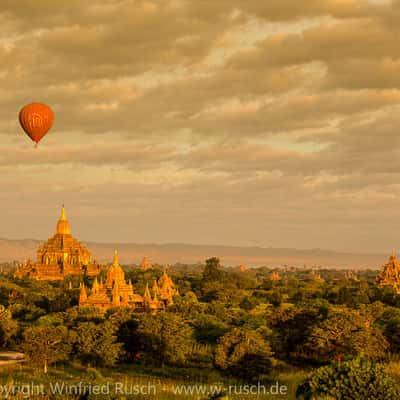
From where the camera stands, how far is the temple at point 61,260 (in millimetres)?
149125

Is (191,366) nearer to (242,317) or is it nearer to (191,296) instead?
(242,317)

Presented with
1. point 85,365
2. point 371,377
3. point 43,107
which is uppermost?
point 43,107

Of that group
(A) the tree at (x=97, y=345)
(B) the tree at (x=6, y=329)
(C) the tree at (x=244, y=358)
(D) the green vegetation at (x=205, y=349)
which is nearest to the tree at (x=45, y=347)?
(D) the green vegetation at (x=205, y=349)

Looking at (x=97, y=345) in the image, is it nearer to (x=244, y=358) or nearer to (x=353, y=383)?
(x=244, y=358)

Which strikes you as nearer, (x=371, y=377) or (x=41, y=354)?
(x=371, y=377)

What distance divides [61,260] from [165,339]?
337 ft

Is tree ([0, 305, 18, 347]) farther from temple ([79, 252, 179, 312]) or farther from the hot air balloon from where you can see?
the hot air balloon

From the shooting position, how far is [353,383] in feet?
85.9

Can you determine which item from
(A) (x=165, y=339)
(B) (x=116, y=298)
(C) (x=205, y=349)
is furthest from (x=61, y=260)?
(A) (x=165, y=339)

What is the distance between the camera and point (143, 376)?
1913 inches

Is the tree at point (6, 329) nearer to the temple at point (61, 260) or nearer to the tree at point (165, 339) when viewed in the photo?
the tree at point (165, 339)

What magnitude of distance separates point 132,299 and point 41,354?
34424 mm

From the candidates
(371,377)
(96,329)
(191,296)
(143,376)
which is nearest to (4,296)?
(191,296)

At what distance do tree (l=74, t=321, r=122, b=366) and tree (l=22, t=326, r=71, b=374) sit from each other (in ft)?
4.20
